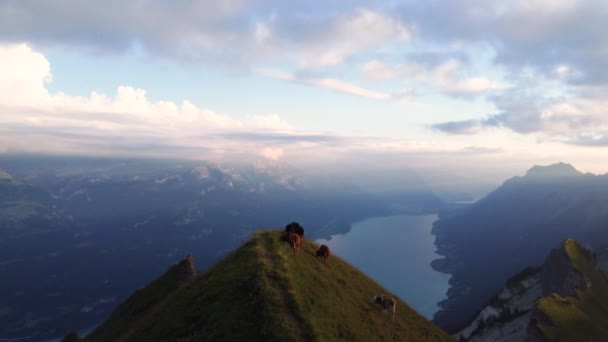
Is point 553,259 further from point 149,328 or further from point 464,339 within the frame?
point 149,328

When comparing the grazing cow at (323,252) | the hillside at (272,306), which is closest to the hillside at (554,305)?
the hillside at (272,306)

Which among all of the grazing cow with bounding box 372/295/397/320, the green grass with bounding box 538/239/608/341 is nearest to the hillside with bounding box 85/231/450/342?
the grazing cow with bounding box 372/295/397/320

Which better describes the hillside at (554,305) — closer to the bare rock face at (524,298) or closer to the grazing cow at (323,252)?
the bare rock face at (524,298)

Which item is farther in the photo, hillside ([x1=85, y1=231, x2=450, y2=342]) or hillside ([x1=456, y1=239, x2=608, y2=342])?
hillside ([x1=456, y1=239, x2=608, y2=342])

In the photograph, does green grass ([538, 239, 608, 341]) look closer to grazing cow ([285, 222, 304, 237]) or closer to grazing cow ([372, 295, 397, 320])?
grazing cow ([372, 295, 397, 320])

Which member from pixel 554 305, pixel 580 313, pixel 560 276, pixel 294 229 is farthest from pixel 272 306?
pixel 560 276
